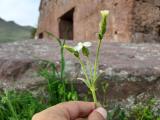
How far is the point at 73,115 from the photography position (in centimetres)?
140

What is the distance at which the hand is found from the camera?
51.6 inches

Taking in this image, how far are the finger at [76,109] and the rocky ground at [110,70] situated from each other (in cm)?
91

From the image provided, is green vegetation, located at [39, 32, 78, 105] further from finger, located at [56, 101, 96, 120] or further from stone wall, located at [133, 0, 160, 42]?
stone wall, located at [133, 0, 160, 42]

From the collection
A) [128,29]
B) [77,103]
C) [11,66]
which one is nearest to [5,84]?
[11,66]

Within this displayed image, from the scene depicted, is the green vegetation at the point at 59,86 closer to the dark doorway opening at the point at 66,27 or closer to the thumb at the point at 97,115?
the thumb at the point at 97,115

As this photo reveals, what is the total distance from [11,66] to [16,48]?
0.45 meters

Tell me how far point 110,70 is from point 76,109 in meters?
1.19

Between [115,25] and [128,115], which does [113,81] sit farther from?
[115,25]

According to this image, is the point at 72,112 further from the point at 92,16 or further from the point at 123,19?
the point at 92,16

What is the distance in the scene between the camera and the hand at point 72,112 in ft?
4.30

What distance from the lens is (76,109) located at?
4.63 feet

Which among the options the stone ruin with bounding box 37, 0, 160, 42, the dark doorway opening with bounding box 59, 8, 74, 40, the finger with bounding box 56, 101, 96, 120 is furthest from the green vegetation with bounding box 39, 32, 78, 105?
the dark doorway opening with bounding box 59, 8, 74, 40

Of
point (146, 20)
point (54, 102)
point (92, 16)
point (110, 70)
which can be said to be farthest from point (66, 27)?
point (54, 102)

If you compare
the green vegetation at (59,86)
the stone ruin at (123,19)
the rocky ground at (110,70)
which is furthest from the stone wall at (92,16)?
the green vegetation at (59,86)
